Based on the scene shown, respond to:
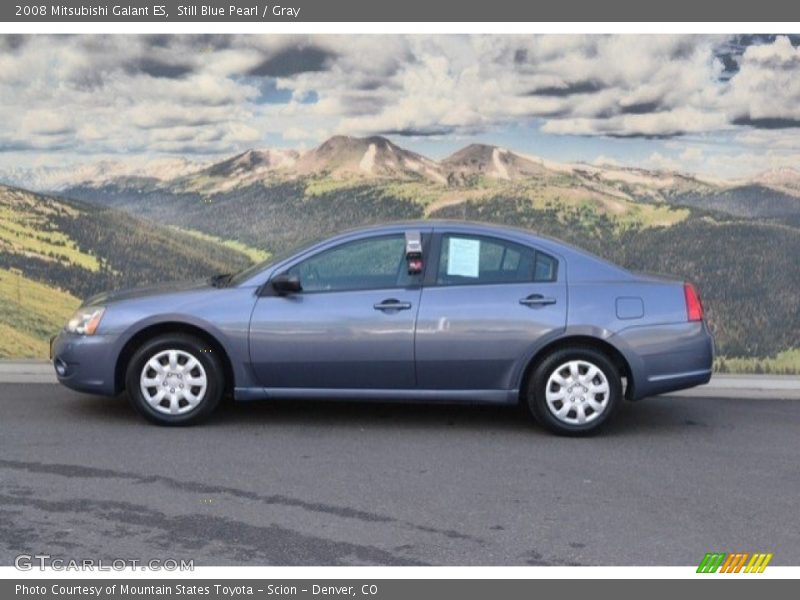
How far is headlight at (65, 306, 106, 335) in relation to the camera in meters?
7.56

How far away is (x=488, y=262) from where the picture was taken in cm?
763

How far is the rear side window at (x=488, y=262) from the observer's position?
7.60 m

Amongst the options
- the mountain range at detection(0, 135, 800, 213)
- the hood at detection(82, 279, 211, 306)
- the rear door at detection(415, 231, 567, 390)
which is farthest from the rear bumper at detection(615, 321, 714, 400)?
the mountain range at detection(0, 135, 800, 213)

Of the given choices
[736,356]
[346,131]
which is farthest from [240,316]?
[736,356]

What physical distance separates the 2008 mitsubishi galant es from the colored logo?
2.22 m

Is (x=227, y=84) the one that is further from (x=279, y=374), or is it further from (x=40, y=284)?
(x=279, y=374)

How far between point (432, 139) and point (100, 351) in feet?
15.4

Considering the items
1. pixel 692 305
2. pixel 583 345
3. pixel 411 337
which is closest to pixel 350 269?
pixel 411 337

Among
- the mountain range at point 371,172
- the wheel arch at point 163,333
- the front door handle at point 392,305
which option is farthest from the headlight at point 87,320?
the mountain range at point 371,172

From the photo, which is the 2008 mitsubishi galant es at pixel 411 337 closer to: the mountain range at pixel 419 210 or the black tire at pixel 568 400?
the black tire at pixel 568 400

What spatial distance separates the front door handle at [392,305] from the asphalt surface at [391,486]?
2.88 feet

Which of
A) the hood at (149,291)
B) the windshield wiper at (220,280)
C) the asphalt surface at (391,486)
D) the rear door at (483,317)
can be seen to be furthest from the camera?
the windshield wiper at (220,280)
